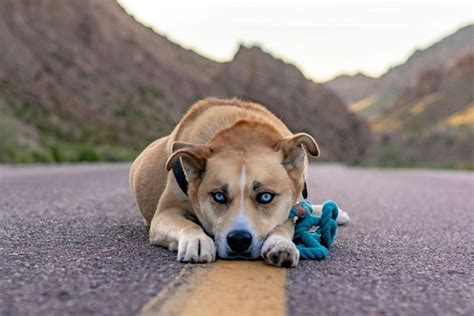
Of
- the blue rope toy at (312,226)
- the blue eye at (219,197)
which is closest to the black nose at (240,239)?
the blue eye at (219,197)

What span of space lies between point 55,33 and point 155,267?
50.7m

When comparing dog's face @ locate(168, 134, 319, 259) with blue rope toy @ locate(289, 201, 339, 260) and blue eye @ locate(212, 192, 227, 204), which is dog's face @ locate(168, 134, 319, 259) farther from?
blue rope toy @ locate(289, 201, 339, 260)

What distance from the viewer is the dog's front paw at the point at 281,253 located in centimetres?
389

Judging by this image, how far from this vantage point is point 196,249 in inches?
158

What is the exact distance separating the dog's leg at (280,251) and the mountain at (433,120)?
64.0m

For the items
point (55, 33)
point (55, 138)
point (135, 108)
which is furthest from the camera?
point (135, 108)

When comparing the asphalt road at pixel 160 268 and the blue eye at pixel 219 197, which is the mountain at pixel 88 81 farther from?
the blue eye at pixel 219 197

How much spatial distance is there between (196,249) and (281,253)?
0.50 meters

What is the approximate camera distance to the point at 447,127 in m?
77.4

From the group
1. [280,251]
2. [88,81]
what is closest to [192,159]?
[280,251]

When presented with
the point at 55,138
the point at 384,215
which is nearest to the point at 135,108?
the point at 55,138

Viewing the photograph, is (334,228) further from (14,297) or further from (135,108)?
(135,108)

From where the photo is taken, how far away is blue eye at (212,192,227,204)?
4312 millimetres

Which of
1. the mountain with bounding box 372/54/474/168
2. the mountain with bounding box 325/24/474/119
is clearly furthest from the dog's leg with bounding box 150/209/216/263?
the mountain with bounding box 325/24/474/119
